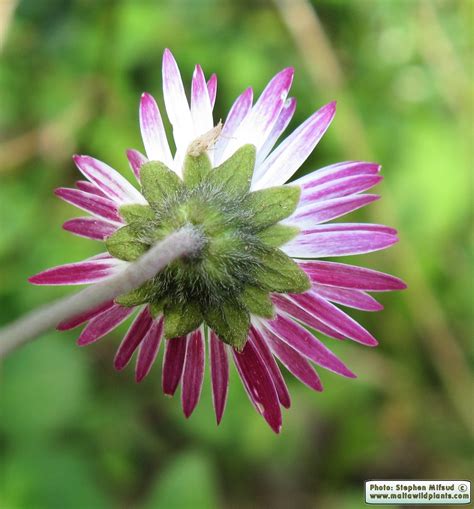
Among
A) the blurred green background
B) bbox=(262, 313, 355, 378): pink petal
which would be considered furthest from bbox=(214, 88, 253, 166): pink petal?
the blurred green background

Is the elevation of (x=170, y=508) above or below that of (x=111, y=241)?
below

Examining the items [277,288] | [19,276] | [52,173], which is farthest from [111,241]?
[52,173]

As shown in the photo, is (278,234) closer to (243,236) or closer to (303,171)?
(243,236)

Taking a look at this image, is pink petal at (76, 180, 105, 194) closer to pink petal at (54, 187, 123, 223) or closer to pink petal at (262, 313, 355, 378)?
pink petal at (54, 187, 123, 223)

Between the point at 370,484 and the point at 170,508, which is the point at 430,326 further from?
the point at 170,508

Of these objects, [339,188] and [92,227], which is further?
[92,227]

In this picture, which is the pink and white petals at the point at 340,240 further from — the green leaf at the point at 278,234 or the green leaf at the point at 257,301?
the green leaf at the point at 257,301

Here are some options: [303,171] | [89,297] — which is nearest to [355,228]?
[89,297]

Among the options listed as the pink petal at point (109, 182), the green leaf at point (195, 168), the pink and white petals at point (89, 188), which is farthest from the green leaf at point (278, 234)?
the pink and white petals at point (89, 188)
